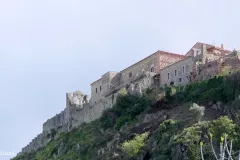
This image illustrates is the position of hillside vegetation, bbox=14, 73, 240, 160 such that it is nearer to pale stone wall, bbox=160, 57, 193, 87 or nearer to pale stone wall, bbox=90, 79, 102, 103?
pale stone wall, bbox=160, 57, 193, 87

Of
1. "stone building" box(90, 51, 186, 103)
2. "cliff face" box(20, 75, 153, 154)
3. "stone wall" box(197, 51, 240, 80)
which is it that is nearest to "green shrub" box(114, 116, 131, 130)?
"cliff face" box(20, 75, 153, 154)

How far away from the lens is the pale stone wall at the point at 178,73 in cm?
6044

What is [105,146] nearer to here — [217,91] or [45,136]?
[217,91]

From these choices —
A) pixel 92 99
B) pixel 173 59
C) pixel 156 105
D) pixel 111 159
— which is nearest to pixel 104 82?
pixel 92 99

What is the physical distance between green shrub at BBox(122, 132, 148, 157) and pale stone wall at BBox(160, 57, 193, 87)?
11.3 meters

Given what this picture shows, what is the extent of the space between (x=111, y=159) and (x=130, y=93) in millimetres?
12739

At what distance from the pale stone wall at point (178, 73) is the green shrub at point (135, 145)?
11.3m

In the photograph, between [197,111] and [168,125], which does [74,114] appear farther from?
[197,111]

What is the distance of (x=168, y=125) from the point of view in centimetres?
5022

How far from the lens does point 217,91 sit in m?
51.6

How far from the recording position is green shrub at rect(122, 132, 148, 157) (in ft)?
160

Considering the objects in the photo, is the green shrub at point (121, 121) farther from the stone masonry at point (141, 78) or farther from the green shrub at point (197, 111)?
the green shrub at point (197, 111)

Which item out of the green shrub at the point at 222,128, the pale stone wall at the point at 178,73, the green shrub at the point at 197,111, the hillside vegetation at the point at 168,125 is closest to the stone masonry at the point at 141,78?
the pale stone wall at the point at 178,73

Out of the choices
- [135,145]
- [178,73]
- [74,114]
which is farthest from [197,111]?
[74,114]
